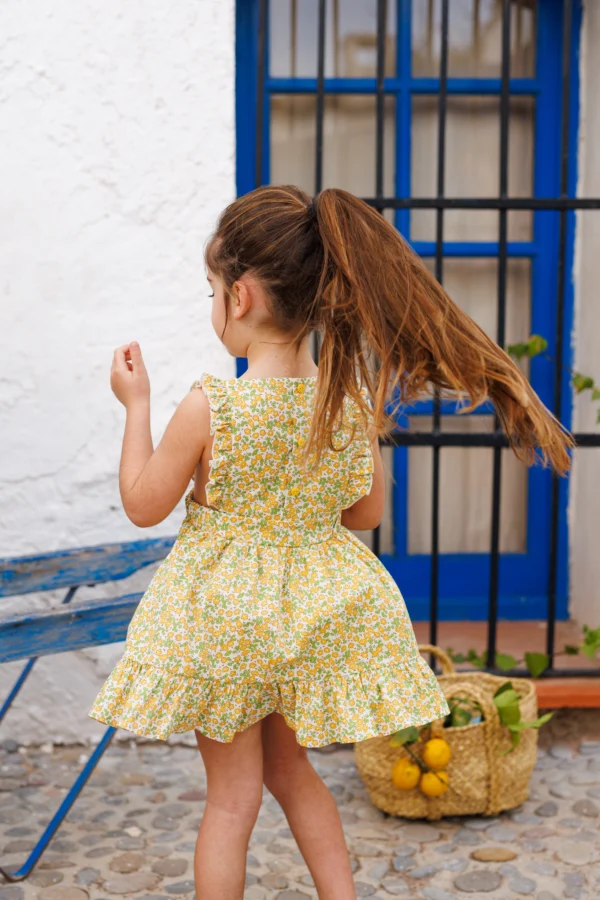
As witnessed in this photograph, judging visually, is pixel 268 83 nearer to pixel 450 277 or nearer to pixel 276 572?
pixel 450 277

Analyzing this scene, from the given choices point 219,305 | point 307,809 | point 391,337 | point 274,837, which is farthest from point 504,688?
point 219,305

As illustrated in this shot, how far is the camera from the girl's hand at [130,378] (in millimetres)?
1779

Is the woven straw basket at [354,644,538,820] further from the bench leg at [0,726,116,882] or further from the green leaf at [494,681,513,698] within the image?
the bench leg at [0,726,116,882]

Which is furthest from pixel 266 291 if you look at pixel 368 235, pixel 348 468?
pixel 348 468

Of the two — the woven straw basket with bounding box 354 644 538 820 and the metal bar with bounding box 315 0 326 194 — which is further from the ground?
the metal bar with bounding box 315 0 326 194

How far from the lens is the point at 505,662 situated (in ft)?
9.87

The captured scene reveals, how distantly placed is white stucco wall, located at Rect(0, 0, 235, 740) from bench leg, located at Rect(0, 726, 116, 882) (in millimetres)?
784

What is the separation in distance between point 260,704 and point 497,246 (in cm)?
226

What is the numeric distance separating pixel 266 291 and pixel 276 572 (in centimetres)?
49

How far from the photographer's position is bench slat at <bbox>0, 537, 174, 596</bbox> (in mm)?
2414

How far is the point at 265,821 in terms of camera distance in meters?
2.58

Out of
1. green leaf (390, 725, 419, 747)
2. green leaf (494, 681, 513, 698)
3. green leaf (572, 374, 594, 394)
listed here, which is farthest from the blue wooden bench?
green leaf (572, 374, 594, 394)

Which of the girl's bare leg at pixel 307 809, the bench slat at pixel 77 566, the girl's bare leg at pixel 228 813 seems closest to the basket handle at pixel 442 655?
the bench slat at pixel 77 566

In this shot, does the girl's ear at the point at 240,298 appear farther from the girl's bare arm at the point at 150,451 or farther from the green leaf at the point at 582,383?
the green leaf at the point at 582,383
